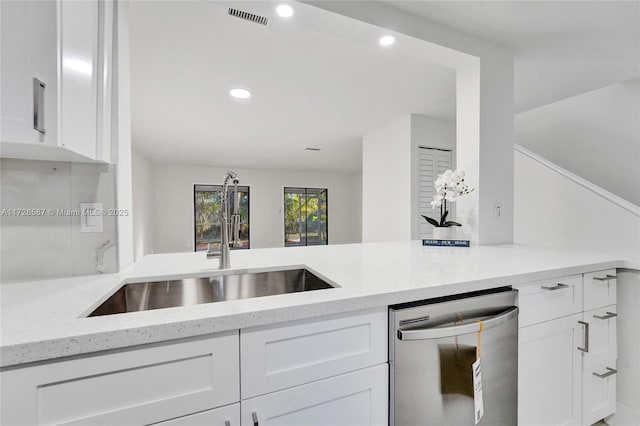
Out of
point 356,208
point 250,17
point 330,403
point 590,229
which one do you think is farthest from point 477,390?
point 356,208

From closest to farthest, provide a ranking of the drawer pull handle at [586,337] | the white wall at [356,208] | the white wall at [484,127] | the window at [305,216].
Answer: the drawer pull handle at [586,337] → the white wall at [484,127] → the window at [305,216] → the white wall at [356,208]

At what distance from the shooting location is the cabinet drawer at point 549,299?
3.62 ft

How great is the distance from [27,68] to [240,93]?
2.29 meters

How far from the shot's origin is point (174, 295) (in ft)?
3.58

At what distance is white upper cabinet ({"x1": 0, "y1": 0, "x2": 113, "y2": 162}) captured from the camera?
0.73m

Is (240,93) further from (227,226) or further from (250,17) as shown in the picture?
(227,226)

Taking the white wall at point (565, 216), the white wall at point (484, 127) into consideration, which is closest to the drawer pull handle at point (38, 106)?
the white wall at point (484, 127)

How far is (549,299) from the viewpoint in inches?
45.6

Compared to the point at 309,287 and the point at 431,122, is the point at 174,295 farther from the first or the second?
the point at 431,122

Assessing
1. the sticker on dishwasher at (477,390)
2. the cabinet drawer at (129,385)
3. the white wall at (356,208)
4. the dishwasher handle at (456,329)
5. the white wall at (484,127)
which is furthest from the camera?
the white wall at (356,208)

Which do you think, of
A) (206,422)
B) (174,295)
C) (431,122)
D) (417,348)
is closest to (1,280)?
(174,295)

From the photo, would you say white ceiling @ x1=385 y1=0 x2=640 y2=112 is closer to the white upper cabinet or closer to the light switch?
the white upper cabinet

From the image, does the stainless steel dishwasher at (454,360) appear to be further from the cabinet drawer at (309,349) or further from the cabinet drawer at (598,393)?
the cabinet drawer at (598,393)

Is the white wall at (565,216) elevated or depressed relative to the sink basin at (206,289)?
elevated
